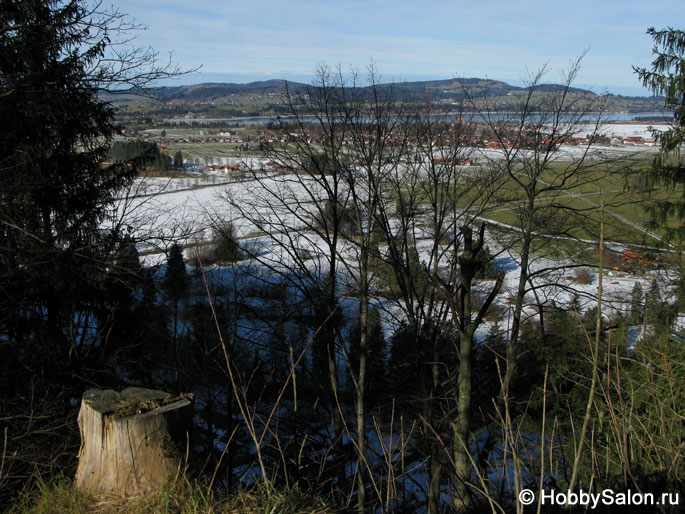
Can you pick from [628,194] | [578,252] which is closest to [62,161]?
[578,252]

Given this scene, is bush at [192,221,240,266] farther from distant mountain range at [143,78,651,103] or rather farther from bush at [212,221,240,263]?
distant mountain range at [143,78,651,103]

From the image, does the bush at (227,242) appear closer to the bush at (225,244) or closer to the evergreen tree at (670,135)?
the bush at (225,244)

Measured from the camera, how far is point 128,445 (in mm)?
2266

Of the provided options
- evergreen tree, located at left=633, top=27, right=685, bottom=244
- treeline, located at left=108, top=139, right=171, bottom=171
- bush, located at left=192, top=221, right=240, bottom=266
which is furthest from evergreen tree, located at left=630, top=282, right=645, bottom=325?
treeline, located at left=108, top=139, right=171, bottom=171

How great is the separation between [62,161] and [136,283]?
234 cm

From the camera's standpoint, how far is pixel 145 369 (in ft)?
27.8

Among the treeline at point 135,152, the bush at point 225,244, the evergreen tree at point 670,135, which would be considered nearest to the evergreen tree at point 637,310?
the evergreen tree at point 670,135

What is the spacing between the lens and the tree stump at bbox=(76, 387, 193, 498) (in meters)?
2.27

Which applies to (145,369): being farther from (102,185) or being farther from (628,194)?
(628,194)

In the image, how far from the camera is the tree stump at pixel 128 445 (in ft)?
7.45

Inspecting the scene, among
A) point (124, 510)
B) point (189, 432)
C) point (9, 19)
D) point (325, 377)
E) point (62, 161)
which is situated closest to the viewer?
point (124, 510)

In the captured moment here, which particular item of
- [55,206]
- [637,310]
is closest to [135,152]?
[55,206]

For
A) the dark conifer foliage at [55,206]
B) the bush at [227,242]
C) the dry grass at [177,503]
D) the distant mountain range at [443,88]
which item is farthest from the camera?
the distant mountain range at [443,88]

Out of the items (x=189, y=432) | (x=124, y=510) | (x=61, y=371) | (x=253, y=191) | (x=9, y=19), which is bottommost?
(x=61, y=371)
